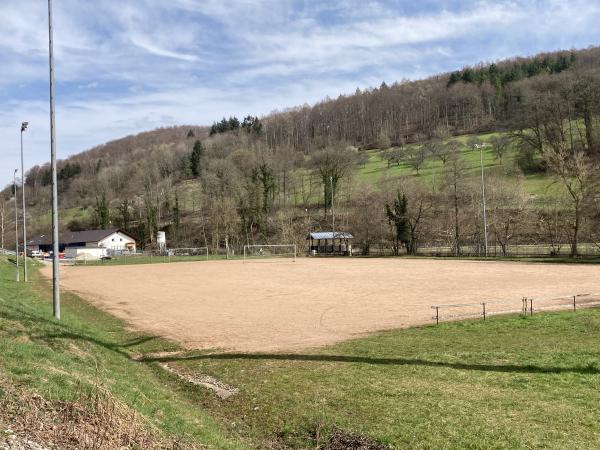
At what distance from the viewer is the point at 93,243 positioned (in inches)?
4525

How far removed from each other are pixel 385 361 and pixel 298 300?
14.7 m

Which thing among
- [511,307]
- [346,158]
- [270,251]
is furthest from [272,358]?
[346,158]

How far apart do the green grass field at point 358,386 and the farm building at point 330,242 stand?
70.1 meters

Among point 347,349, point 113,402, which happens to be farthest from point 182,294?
point 113,402

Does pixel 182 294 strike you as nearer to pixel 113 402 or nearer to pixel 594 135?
pixel 113 402

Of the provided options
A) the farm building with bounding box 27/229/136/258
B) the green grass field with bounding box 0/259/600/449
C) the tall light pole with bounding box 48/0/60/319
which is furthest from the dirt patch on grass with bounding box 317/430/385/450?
the farm building with bounding box 27/229/136/258

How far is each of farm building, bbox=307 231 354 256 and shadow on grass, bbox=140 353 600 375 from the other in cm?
7006

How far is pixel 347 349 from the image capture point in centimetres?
1477

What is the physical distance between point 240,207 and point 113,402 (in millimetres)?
100811

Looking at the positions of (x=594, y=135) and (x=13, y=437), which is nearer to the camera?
(x=13, y=437)

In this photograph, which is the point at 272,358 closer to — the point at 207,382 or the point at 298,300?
the point at 207,382

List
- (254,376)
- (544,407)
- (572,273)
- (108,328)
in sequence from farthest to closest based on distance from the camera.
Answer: (572,273) < (108,328) < (254,376) < (544,407)

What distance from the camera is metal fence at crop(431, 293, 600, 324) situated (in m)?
20.2

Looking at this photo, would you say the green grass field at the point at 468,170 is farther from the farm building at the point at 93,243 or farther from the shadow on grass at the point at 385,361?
the shadow on grass at the point at 385,361
